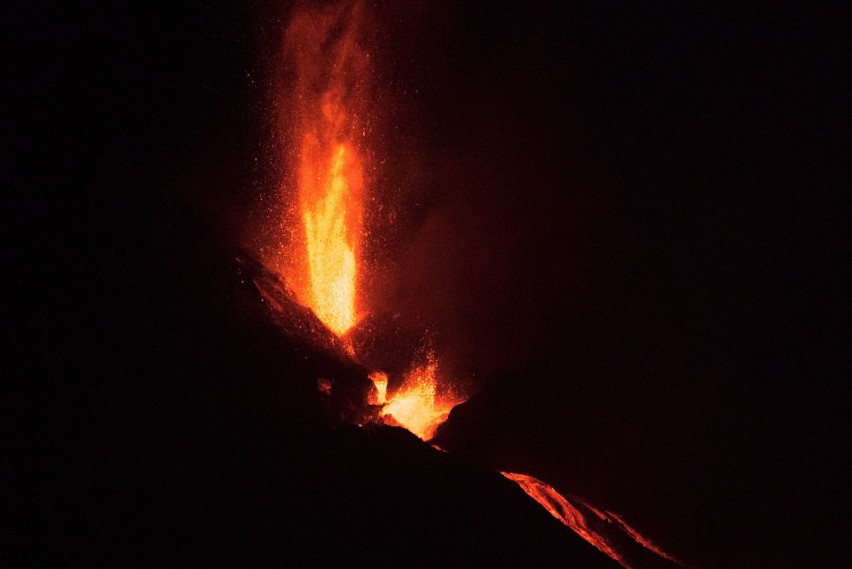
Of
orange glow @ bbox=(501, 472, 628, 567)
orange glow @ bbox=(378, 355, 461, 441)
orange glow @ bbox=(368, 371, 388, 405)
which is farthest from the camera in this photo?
orange glow @ bbox=(378, 355, 461, 441)

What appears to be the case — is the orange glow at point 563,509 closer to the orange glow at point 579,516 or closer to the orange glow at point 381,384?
the orange glow at point 579,516

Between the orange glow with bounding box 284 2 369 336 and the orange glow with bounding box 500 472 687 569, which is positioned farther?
the orange glow with bounding box 284 2 369 336

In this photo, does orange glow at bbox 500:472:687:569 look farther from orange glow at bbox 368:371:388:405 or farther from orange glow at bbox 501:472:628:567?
orange glow at bbox 368:371:388:405

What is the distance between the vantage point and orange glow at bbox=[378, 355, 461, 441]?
12.4 metres

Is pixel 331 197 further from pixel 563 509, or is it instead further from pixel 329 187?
pixel 563 509

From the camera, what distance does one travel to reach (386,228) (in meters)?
19.3

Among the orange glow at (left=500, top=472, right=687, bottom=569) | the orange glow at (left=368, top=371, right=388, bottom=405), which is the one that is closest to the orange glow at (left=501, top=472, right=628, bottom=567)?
the orange glow at (left=500, top=472, right=687, bottom=569)

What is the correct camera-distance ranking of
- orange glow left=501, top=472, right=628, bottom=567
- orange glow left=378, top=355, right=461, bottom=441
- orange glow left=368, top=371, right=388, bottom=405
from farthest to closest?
orange glow left=378, top=355, right=461, bottom=441
orange glow left=368, top=371, right=388, bottom=405
orange glow left=501, top=472, right=628, bottom=567

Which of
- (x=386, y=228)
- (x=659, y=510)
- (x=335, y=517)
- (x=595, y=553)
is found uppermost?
(x=386, y=228)

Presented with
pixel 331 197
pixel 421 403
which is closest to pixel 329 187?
pixel 331 197

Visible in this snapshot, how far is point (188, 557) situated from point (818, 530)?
1557 centimetres

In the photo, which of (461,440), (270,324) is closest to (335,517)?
(270,324)

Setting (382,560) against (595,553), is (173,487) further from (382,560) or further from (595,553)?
(595,553)

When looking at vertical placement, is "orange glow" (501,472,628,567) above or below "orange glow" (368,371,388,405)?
below
